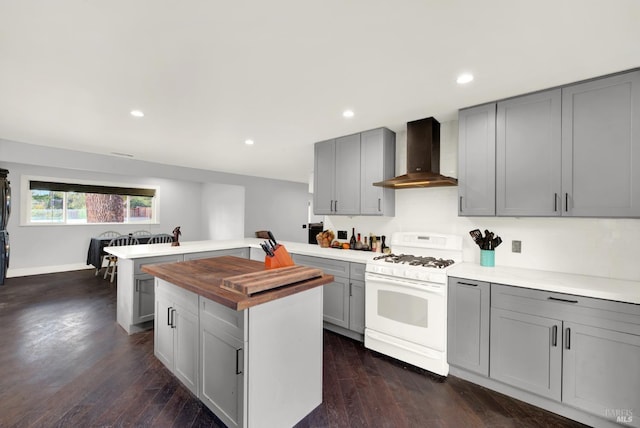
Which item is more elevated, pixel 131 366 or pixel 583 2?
pixel 583 2

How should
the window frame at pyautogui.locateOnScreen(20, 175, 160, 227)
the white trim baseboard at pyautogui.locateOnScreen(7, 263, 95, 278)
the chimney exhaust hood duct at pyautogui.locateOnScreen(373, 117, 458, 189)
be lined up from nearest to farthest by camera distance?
1. the chimney exhaust hood duct at pyautogui.locateOnScreen(373, 117, 458, 189)
2. the white trim baseboard at pyautogui.locateOnScreen(7, 263, 95, 278)
3. the window frame at pyautogui.locateOnScreen(20, 175, 160, 227)

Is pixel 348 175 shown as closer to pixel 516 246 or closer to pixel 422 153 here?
pixel 422 153

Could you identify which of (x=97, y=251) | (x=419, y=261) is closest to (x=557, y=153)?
(x=419, y=261)

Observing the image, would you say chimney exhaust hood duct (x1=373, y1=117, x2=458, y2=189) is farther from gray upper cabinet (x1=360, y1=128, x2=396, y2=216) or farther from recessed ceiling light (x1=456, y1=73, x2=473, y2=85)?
recessed ceiling light (x1=456, y1=73, x2=473, y2=85)

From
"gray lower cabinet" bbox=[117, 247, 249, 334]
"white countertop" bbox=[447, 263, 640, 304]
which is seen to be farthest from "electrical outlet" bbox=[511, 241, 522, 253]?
"gray lower cabinet" bbox=[117, 247, 249, 334]

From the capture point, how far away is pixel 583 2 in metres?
1.24

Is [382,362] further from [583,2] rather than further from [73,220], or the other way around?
[73,220]

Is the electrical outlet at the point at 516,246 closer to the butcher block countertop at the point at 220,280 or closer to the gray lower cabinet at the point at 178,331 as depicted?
the butcher block countertop at the point at 220,280

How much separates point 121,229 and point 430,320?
24.8 ft

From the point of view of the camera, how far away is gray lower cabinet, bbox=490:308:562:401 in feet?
6.05

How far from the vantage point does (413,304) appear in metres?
2.39

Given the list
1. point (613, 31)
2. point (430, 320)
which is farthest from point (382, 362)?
point (613, 31)

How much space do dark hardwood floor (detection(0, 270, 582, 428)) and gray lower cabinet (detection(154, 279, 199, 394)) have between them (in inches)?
7.8

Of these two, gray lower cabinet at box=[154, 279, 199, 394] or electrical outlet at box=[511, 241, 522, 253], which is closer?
gray lower cabinet at box=[154, 279, 199, 394]
